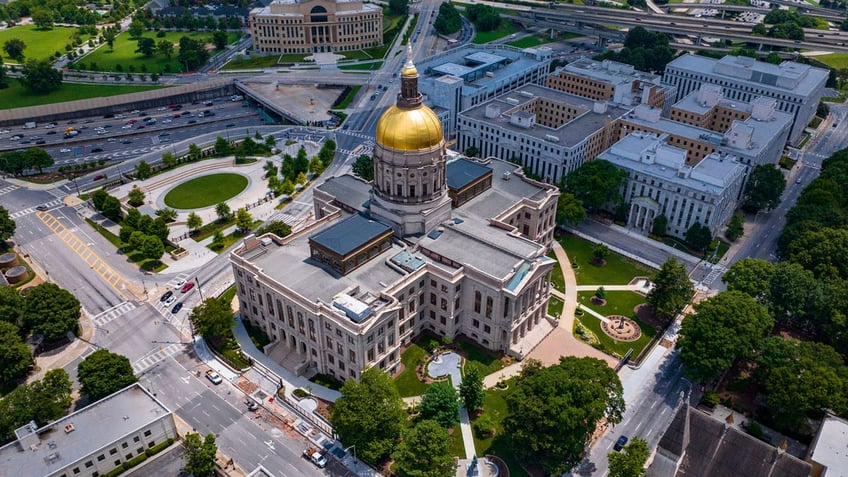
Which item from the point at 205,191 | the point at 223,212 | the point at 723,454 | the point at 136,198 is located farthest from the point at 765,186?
the point at 136,198

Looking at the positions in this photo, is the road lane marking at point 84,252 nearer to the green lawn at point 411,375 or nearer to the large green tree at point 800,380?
the green lawn at point 411,375

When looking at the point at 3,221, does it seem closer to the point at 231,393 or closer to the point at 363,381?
the point at 231,393

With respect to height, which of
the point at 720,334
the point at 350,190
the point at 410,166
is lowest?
the point at 720,334

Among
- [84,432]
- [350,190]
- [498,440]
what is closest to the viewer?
[84,432]

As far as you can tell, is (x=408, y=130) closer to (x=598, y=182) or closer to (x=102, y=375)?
(x=598, y=182)

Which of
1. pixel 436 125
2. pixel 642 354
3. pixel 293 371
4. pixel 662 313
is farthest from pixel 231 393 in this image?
pixel 662 313

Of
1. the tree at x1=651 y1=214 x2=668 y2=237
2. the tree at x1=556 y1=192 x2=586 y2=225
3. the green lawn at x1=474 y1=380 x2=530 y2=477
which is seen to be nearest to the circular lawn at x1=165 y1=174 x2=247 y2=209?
the tree at x1=556 y1=192 x2=586 y2=225

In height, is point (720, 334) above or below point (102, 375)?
above
